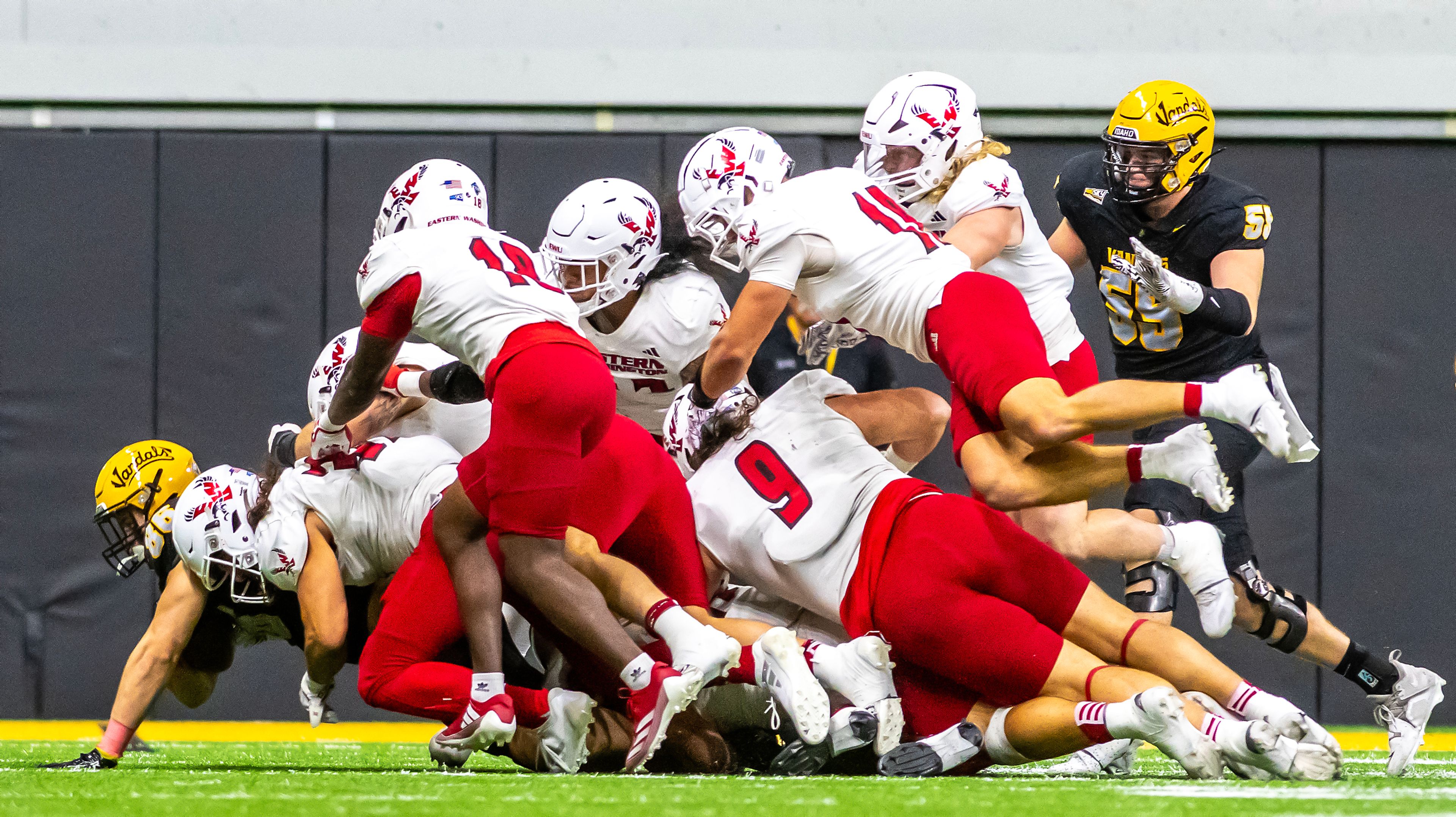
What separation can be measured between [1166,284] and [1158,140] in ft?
2.17

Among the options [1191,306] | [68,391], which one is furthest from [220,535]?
[68,391]

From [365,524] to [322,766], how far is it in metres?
0.66

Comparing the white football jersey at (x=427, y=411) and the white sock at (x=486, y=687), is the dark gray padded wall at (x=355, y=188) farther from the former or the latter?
the white sock at (x=486, y=687)

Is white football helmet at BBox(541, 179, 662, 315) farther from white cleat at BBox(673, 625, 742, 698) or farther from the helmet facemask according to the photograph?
the helmet facemask

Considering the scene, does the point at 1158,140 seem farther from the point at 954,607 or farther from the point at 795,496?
the point at 954,607

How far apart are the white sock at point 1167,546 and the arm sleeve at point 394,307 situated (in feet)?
6.32

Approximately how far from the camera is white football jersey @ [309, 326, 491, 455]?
416cm

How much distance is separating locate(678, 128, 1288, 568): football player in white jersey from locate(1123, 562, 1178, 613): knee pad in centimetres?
83

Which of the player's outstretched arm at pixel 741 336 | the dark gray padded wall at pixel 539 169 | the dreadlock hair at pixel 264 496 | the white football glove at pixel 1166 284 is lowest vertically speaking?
the dreadlock hair at pixel 264 496

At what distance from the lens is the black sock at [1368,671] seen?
13.0 feet

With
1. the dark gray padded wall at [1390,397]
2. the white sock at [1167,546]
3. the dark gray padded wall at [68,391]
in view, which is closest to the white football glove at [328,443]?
the white sock at [1167,546]

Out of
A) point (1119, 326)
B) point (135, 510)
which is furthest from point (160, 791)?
point (1119, 326)

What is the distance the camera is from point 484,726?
3139 mm

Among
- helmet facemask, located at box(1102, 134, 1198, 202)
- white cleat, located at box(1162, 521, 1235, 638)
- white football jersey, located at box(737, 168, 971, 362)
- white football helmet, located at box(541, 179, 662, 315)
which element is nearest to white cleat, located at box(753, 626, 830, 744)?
white football jersey, located at box(737, 168, 971, 362)
